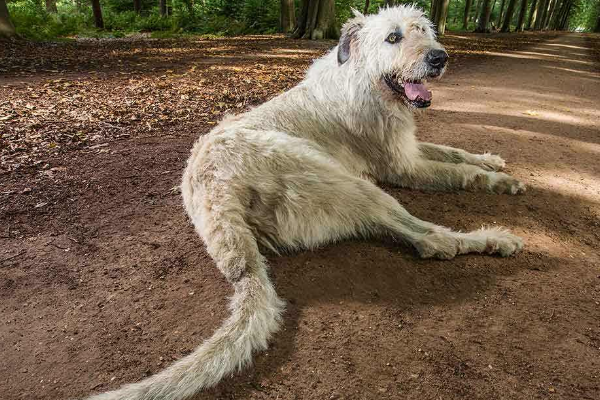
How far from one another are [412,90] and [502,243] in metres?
1.58

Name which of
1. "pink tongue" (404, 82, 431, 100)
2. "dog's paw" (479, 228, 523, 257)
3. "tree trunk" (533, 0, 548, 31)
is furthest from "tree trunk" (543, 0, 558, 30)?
"dog's paw" (479, 228, 523, 257)

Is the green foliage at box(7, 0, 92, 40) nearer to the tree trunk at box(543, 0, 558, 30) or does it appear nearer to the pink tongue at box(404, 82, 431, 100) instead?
the pink tongue at box(404, 82, 431, 100)

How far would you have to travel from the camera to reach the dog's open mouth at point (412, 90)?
3803 mm

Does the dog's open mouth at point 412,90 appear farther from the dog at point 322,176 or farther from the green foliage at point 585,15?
the green foliage at point 585,15

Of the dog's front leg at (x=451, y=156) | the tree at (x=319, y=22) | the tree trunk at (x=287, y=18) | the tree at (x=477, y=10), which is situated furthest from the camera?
the tree at (x=477, y=10)

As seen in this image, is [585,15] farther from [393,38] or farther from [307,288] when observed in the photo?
[307,288]

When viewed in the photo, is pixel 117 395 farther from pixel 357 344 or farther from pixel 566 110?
pixel 566 110

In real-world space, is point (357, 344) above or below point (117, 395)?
below

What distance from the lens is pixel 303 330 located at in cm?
257

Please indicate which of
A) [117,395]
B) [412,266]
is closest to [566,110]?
[412,266]

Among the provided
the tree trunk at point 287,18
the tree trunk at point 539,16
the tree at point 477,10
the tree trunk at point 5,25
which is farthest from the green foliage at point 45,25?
the tree trunk at point 539,16

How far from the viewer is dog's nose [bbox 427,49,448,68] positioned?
3660 millimetres

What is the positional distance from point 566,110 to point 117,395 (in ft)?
29.4

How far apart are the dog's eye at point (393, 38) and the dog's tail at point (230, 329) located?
229cm
